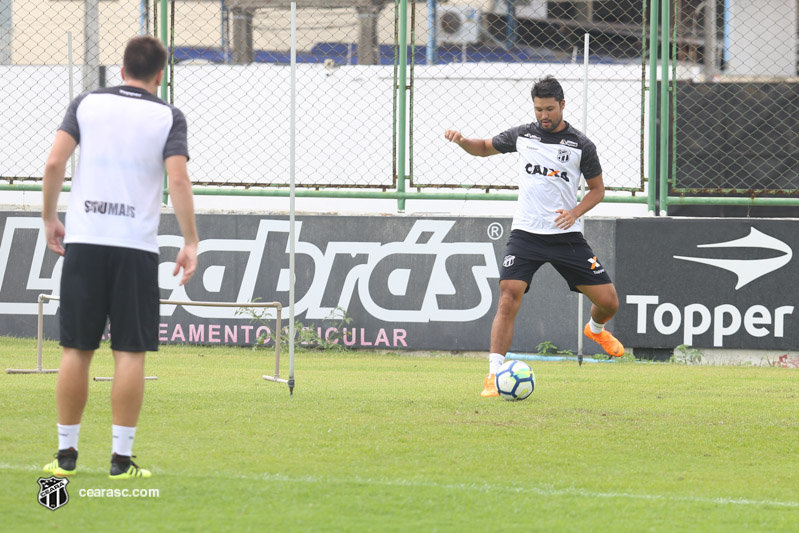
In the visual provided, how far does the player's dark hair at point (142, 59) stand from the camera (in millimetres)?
4398

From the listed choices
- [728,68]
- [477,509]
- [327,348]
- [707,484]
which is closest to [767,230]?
[728,68]

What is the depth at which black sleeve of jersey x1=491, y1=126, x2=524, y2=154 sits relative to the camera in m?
7.63

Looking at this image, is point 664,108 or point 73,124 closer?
point 73,124

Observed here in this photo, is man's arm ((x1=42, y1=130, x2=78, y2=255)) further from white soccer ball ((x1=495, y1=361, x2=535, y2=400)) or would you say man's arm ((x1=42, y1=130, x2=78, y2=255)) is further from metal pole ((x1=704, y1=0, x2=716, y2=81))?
metal pole ((x1=704, y1=0, x2=716, y2=81))

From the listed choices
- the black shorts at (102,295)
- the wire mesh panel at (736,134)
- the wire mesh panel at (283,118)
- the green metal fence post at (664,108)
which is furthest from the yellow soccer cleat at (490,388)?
the wire mesh panel at (736,134)

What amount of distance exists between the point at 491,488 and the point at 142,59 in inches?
92.6

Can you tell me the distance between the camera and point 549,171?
7512mm

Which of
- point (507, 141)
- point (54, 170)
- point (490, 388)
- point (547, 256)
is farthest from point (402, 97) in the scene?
point (54, 170)

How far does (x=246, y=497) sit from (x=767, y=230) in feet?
25.9

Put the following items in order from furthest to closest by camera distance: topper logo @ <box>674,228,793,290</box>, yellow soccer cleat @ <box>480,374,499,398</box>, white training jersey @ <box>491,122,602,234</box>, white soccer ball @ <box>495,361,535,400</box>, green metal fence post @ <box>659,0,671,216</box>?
green metal fence post @ <box>659,0,671,216</box> < topper logo @ <box>674,228,793,290</box> < white training jersey @ <box>491,122,602,234</box> < yellow soccer cleat @ <box>480,374,499,398</box> < white soccer ball @ <box>495,361,535,400</box>

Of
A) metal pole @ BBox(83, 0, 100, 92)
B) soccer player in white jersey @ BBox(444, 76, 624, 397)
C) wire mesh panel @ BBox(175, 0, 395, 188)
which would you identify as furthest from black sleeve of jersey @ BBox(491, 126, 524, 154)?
metal pole @ BBox(83, 0, 100, 92)

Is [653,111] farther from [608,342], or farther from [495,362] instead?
[495,362]

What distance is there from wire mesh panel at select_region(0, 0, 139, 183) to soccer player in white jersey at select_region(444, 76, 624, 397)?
5.92 m

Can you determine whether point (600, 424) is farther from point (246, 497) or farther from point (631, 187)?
point (631, 187)
